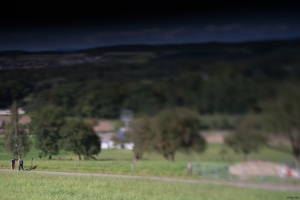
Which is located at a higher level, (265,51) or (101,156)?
(265,51)

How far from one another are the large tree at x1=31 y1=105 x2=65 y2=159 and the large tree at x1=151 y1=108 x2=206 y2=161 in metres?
1.17

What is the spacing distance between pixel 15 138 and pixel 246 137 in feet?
8.73

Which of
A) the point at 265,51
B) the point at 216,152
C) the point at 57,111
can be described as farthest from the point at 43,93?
the point at 265,51

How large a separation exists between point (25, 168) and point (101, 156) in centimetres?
97

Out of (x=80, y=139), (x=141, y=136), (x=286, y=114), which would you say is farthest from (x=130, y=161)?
(x=286, y=114)

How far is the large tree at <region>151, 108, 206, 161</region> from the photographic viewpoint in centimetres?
380

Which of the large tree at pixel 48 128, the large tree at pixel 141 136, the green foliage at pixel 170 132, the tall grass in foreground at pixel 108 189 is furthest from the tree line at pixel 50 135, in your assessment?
the green foliage at pixel 170 132

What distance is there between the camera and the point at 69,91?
14.4 ft

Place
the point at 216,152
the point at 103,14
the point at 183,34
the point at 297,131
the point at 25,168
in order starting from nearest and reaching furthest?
the point at 297,131 → the point at 216,152 → the point at 183,34 → the point at 103,14 → the point at 25,168

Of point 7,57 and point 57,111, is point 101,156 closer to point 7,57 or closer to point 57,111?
point 57,111

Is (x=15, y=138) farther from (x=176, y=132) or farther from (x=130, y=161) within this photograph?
(x=176, y=132)

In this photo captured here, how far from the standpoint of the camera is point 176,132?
3.82 metres

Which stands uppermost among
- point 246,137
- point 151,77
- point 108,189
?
point 151,77

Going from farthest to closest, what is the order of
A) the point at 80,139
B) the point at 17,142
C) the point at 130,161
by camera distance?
the point at 17,142
the point at 80,139
the point at 130,161
